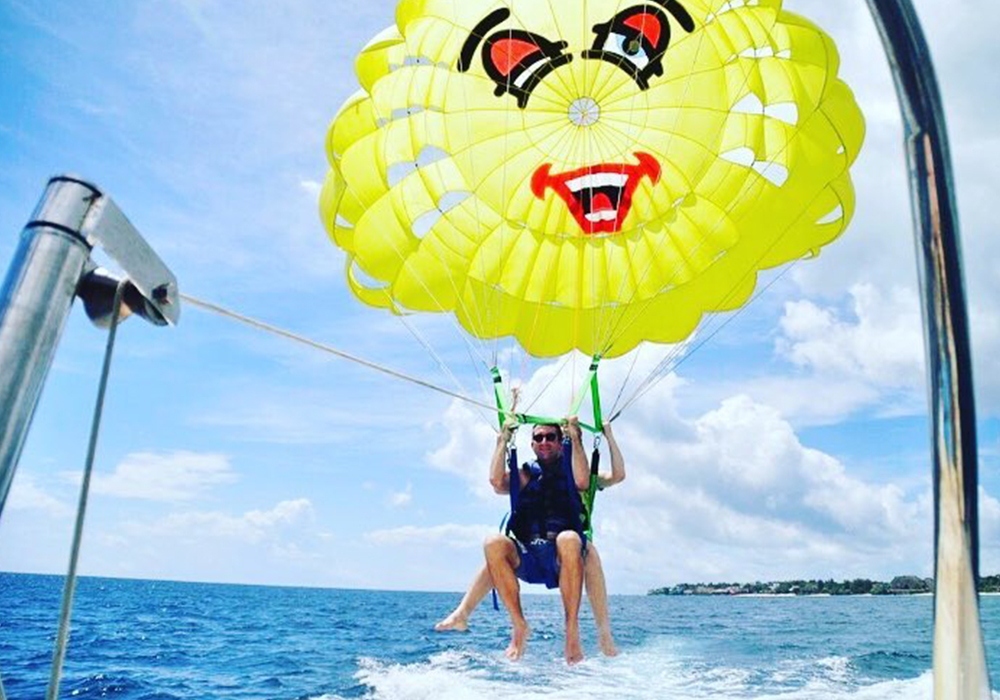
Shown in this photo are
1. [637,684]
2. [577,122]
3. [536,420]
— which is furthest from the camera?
[637,684]

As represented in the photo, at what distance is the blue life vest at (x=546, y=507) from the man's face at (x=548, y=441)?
0.07 meters

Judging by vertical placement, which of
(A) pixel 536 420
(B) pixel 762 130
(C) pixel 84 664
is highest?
(B) pixel 762 130

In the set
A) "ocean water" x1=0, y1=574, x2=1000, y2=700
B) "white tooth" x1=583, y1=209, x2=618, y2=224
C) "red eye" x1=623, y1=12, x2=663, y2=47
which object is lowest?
"ocean water" x1=0, y1=574, x2=1000, y2=700

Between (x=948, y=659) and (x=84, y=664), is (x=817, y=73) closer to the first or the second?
(x=948, y=659)

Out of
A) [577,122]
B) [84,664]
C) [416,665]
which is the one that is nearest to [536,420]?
[577,122]

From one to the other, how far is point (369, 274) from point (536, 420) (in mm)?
2652

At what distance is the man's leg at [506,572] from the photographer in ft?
20.2

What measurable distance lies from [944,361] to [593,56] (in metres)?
6.40

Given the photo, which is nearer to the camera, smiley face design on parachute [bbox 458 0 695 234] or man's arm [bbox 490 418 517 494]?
man's arm [bbox 490 418 517 494]

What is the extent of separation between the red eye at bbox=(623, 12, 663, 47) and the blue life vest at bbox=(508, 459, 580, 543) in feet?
12.1

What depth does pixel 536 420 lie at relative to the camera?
243 inches

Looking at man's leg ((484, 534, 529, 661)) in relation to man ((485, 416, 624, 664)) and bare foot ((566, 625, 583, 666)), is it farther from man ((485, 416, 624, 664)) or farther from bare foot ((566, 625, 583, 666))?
bare foot ((566, 625, 583, 666))

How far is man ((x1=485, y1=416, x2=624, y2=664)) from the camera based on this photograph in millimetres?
6035

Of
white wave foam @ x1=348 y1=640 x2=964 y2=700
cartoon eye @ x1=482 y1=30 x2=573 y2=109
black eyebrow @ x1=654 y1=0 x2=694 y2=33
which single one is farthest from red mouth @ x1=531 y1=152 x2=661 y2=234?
white wave foam @ x1=348 y1=640 x2=964 y2=700
